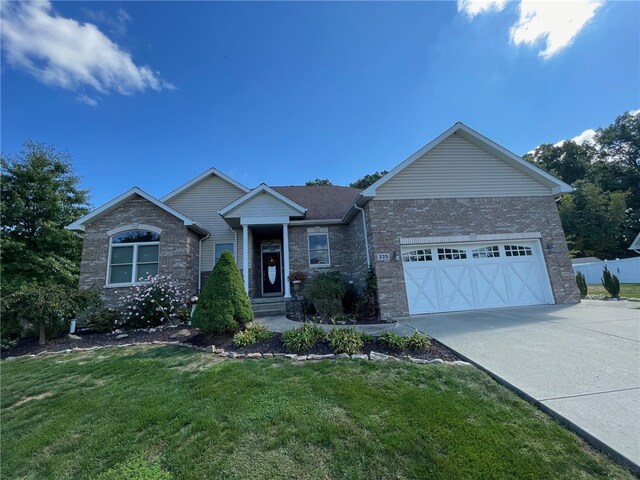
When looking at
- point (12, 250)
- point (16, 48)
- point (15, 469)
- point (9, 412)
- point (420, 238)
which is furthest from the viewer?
point (12, 250)

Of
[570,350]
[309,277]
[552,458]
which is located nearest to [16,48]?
[309,277]

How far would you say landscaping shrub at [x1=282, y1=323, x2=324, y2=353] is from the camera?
5672 millimetres

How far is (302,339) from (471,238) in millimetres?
7369

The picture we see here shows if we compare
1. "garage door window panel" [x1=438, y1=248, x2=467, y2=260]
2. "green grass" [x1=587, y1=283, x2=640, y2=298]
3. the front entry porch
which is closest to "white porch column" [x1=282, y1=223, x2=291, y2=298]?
the front entry porch

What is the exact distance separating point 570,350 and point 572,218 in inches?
1464

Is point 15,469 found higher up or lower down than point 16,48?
lower down

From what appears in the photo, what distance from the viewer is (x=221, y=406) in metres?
3.56

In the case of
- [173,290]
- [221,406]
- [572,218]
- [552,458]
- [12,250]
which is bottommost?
A: [552,458]

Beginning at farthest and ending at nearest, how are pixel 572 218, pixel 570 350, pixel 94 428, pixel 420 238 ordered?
pixel 572 218, pixel 420 238, pixel 570 350, pixel 94 428

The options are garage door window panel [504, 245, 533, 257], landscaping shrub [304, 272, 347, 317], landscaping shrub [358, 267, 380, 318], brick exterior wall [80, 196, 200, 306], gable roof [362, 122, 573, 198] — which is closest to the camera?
landscaping shrub [358, 267, 380, 318]

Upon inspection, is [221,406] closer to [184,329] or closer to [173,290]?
[184,329]

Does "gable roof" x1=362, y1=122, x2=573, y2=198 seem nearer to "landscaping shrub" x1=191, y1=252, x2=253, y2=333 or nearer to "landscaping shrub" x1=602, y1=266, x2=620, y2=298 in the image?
"landscaping shrub" x1=602, y1=266, x2=620, y2=298

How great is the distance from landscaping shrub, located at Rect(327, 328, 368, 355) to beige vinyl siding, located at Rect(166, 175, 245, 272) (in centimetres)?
837

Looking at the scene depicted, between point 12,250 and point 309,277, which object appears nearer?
point 309,277
